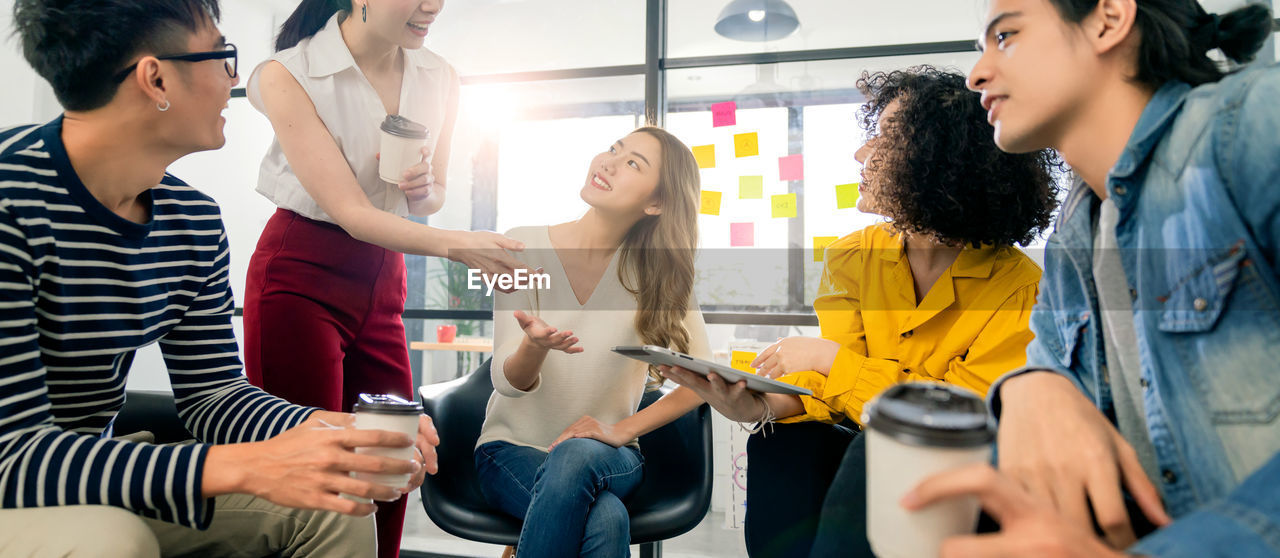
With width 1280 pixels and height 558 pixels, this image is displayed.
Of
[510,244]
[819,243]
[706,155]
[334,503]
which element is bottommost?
[334,503]

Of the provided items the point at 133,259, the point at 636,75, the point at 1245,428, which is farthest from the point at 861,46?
the point at 133,259

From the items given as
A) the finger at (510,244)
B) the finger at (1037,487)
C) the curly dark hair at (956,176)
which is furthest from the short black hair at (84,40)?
the curly dark hair at (956,176)

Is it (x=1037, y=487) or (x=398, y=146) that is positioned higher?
(x=398, y=146)

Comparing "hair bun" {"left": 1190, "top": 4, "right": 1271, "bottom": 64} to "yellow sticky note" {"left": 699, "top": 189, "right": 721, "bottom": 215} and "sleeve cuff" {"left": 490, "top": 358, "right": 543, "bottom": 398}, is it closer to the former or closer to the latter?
"sleeve cuff" {"left": 490, "top": 358, "right": 543, "bottom": 398}

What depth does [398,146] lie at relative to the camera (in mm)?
1750

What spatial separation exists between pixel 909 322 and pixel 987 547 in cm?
110

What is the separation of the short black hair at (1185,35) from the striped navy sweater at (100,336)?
1.37m

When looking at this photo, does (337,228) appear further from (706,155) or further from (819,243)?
(819,243)

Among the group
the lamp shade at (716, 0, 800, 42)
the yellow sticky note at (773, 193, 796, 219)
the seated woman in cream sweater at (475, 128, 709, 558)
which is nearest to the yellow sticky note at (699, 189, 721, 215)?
the yellow sticky note at (773, 193, 796, 219)

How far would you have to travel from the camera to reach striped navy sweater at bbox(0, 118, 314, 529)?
904mm

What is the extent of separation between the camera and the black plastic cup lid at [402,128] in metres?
1.71

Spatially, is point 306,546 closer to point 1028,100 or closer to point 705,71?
point 1028,100

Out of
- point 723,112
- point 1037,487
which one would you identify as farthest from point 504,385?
point 723,112

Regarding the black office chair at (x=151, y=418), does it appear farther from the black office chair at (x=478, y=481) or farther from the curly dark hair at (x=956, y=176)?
the curly dark hair at (x=956, y=176)
